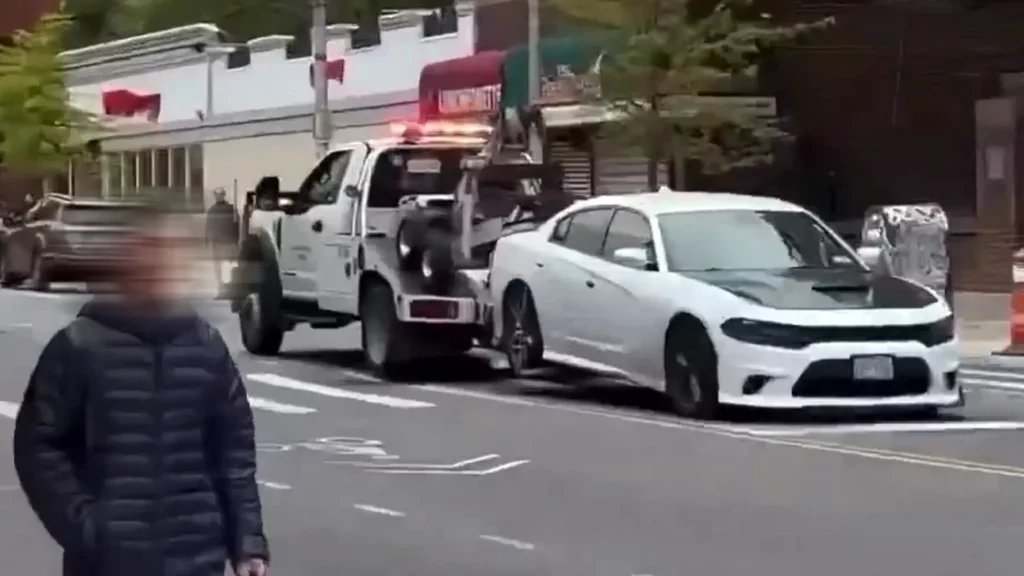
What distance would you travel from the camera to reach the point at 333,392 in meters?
17.5

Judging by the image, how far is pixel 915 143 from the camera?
29562 mm

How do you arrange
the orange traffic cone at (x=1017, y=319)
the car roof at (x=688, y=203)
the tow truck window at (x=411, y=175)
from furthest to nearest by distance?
the orange traffic cone at (x=1017, y=319) < the tow truck window at (x=411, y=175) < the car roof at (x=688, y=203)

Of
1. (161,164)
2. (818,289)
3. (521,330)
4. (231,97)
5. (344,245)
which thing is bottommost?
(521,330)

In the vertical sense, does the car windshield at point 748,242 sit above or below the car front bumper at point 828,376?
above

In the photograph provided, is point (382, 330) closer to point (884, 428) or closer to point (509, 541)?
point (884, 428)

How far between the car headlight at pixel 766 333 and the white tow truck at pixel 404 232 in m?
3.69

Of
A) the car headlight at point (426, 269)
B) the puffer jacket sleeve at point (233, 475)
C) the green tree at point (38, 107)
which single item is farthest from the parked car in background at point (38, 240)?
the puffer jacket sleeve at point (233, 475)

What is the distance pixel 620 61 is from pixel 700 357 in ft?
43.1

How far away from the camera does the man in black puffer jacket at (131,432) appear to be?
4777 mm

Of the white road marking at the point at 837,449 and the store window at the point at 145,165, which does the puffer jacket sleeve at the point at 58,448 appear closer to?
the white road marking at the point at 837,449

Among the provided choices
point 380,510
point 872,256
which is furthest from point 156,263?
point 872,256

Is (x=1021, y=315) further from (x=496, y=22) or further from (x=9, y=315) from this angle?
(x=496, y=22)

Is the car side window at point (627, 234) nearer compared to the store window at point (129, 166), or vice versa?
the car side window at point (627, 234)

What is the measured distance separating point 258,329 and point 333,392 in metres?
3.72
